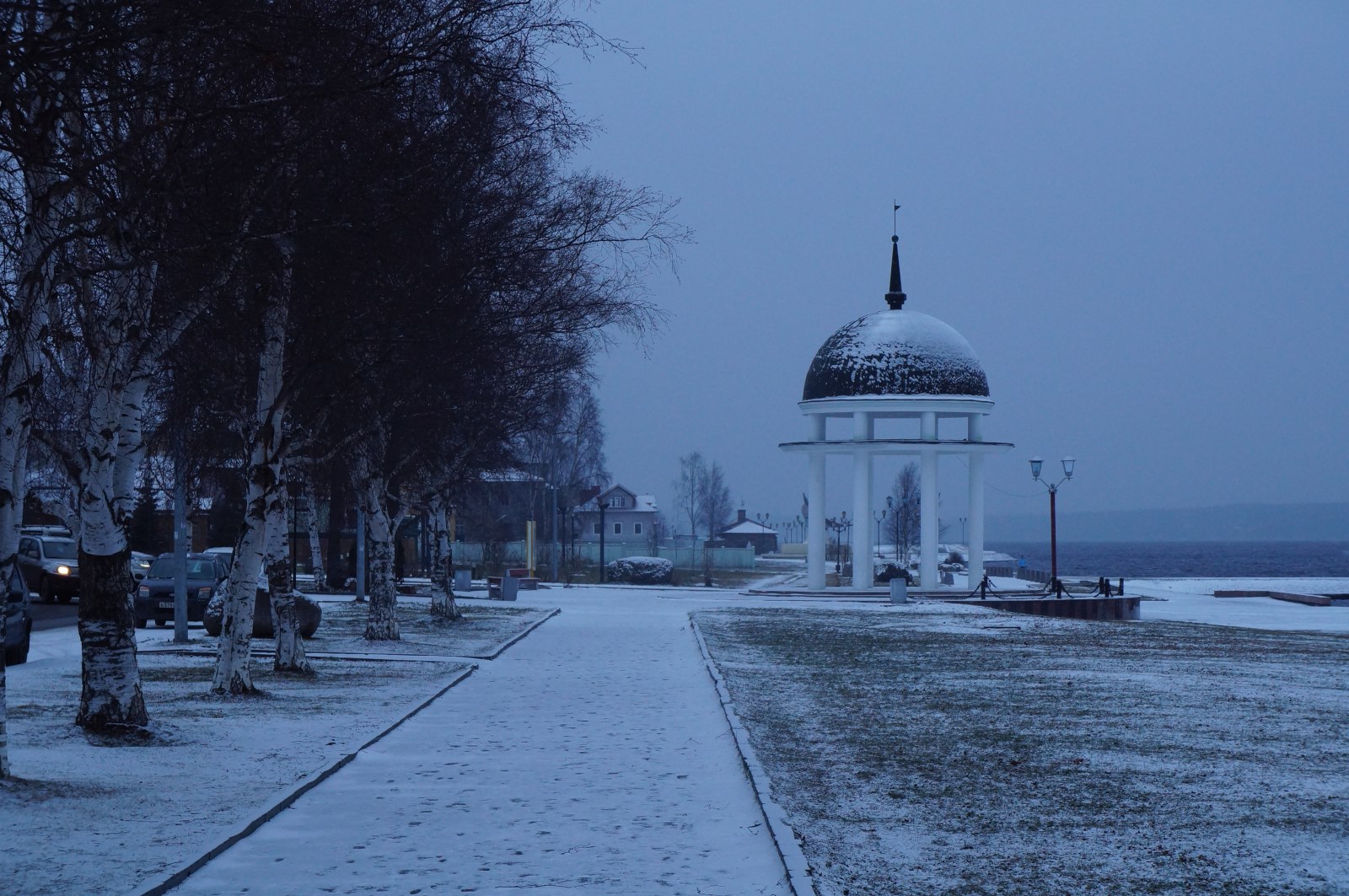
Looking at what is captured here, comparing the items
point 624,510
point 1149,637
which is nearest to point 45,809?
point 1149,637

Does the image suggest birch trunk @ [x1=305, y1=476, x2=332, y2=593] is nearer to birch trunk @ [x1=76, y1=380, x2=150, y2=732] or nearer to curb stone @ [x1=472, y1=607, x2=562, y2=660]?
curb stone @ [x1=472, y1=607, x2=562, y2=660]

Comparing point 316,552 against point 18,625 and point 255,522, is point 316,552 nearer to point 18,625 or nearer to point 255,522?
point 18,625

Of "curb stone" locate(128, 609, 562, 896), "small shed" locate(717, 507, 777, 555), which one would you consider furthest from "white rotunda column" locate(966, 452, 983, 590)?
"small shed" locate(717, 507, 777, 555)

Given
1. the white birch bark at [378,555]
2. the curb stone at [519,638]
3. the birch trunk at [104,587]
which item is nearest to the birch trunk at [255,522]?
the birch trunk at [104,587]

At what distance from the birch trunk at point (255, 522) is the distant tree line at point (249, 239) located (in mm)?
30

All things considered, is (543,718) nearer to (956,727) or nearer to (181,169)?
(956,727)

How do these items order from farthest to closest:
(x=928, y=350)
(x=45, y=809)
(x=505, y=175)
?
1. (x=928, y=350)
2. (x=505, y=175)
3. (x=45, y=809)

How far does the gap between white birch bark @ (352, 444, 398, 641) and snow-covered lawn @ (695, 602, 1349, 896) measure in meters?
6.15

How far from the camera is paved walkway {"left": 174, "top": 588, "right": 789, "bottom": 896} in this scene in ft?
25.8

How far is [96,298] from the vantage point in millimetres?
13125

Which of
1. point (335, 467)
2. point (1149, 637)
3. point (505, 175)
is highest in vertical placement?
point (505, 175)

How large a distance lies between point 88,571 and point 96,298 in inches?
97.1

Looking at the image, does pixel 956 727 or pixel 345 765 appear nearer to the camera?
pixel 345 765

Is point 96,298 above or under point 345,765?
above
